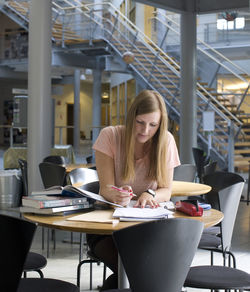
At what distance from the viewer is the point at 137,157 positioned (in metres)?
3.04

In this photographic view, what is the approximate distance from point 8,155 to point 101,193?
7.50m

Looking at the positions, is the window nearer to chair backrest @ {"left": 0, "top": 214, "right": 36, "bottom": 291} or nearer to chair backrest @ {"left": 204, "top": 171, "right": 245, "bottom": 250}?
chair backrest @ {"left": 204, "top": 171, "right": 245, "bottom": 250}

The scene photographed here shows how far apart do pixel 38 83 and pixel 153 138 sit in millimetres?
3985

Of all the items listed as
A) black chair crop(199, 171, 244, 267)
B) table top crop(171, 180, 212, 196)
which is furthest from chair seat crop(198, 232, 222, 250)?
table top crop(171, 180, 212, 196)

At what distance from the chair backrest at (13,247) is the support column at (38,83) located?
468cm

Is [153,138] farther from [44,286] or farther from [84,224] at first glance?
[44,286]

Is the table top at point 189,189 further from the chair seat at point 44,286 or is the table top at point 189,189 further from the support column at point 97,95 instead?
the support column at point 97,95

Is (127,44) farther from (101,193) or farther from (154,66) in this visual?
(101,193)

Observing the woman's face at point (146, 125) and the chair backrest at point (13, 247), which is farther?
the woman's face at point (146, 125)

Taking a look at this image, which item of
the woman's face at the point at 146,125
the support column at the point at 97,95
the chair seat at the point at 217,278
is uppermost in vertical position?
the support column at the point at 97,95

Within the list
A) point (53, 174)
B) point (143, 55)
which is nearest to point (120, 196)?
point (53, 174)

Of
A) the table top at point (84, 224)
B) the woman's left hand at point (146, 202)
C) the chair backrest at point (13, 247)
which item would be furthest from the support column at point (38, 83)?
the chair backrest at point (13, 247)

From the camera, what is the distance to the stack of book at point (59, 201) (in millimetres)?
2537

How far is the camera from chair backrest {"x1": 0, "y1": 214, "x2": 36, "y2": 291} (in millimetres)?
1985
